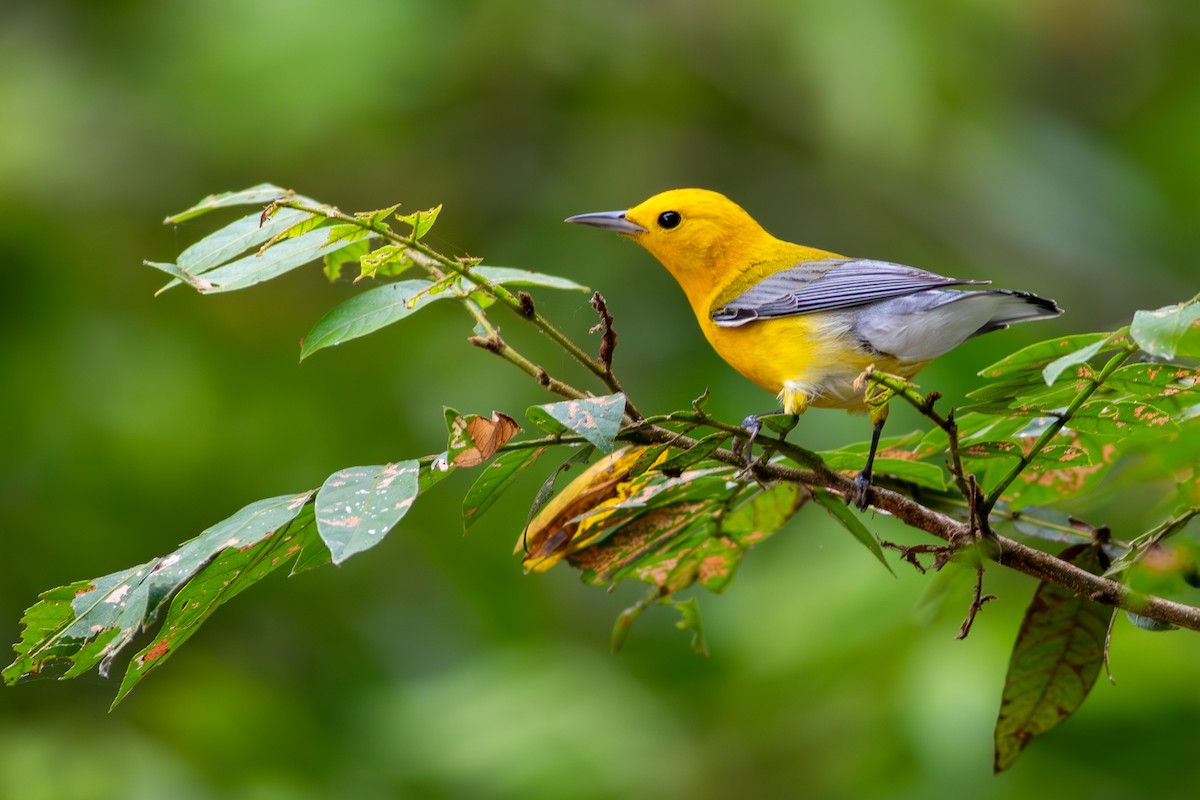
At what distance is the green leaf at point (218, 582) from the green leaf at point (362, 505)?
0.40 feet

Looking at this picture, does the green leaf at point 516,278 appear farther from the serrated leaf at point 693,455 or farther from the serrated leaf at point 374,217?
the serrated leaf at point 693,455

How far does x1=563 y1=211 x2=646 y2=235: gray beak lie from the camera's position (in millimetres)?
3594

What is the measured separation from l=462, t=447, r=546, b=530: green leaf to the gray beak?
5.93 ft

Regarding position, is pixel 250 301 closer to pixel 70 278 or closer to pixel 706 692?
pixel 70 278

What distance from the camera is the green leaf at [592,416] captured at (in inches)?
60.0

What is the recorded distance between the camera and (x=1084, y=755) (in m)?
3.44

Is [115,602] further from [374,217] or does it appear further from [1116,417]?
[1116,417]

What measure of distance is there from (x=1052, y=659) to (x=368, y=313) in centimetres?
128

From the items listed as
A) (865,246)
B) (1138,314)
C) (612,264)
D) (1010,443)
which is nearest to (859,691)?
(1010,443)

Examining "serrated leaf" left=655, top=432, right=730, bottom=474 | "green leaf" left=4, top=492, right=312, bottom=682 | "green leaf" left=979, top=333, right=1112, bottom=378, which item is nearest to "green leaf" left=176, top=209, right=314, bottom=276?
"green leaf" left=4, top=492, right=312, bottom=682

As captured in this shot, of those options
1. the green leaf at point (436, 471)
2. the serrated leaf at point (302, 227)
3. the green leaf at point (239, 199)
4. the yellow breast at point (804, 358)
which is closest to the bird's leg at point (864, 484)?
the green leaf at point (436, 471)

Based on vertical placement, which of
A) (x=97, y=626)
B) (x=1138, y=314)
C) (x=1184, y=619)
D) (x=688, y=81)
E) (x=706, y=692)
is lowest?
(x=706, y=692)

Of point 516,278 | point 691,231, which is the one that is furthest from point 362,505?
point 691,231

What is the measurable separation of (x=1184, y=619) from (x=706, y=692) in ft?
11.1
